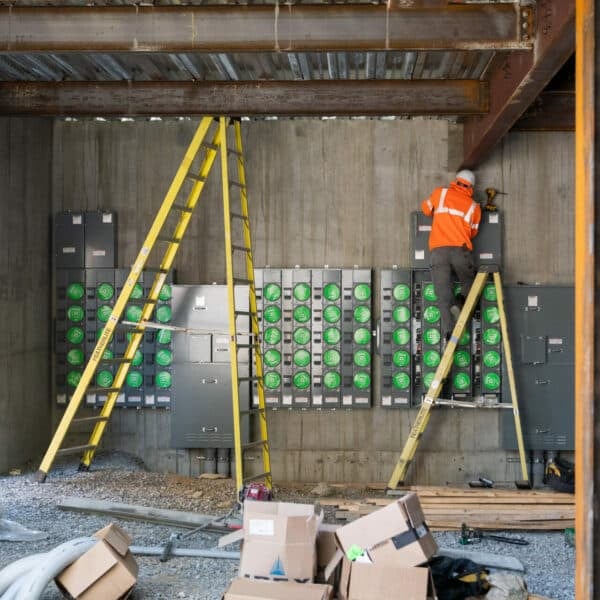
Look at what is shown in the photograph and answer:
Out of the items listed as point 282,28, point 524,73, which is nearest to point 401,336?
point 524,73

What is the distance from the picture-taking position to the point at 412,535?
166 inches

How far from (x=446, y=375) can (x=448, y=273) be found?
3.54 feet

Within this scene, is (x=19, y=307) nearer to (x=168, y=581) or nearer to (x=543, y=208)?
(x=168, y=581)

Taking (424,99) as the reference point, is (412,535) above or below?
below

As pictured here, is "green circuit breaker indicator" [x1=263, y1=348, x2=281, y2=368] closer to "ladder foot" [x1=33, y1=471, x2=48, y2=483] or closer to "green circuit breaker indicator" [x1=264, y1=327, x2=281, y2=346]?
"green circuit breaker indicator" [x1=264, y1=327, x2=281, y2=346]

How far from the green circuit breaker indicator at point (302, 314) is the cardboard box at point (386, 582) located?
4.57 metres

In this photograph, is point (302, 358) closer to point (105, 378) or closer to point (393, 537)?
point (105, 378)

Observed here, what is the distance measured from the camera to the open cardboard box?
422cm

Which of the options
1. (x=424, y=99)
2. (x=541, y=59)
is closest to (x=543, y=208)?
(x=424, y=99)

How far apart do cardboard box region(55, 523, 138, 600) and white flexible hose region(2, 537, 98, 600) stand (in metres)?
0.07

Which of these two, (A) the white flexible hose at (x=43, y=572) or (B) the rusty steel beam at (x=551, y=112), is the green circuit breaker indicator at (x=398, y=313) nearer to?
(B) the rusty steel beam at (x=551, y=112)

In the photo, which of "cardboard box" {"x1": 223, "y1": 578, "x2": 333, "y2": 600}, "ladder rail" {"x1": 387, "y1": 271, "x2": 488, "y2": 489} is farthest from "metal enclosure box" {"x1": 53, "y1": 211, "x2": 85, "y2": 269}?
"cardboard box" {"x1": 223, "y1": 578, "x2": 333, "y2": 600}

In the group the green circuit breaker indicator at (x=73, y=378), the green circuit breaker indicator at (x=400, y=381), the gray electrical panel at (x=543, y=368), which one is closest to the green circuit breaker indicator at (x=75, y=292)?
the green circuit breaker indicator at (x=73, y=378)

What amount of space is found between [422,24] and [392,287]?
386cm
